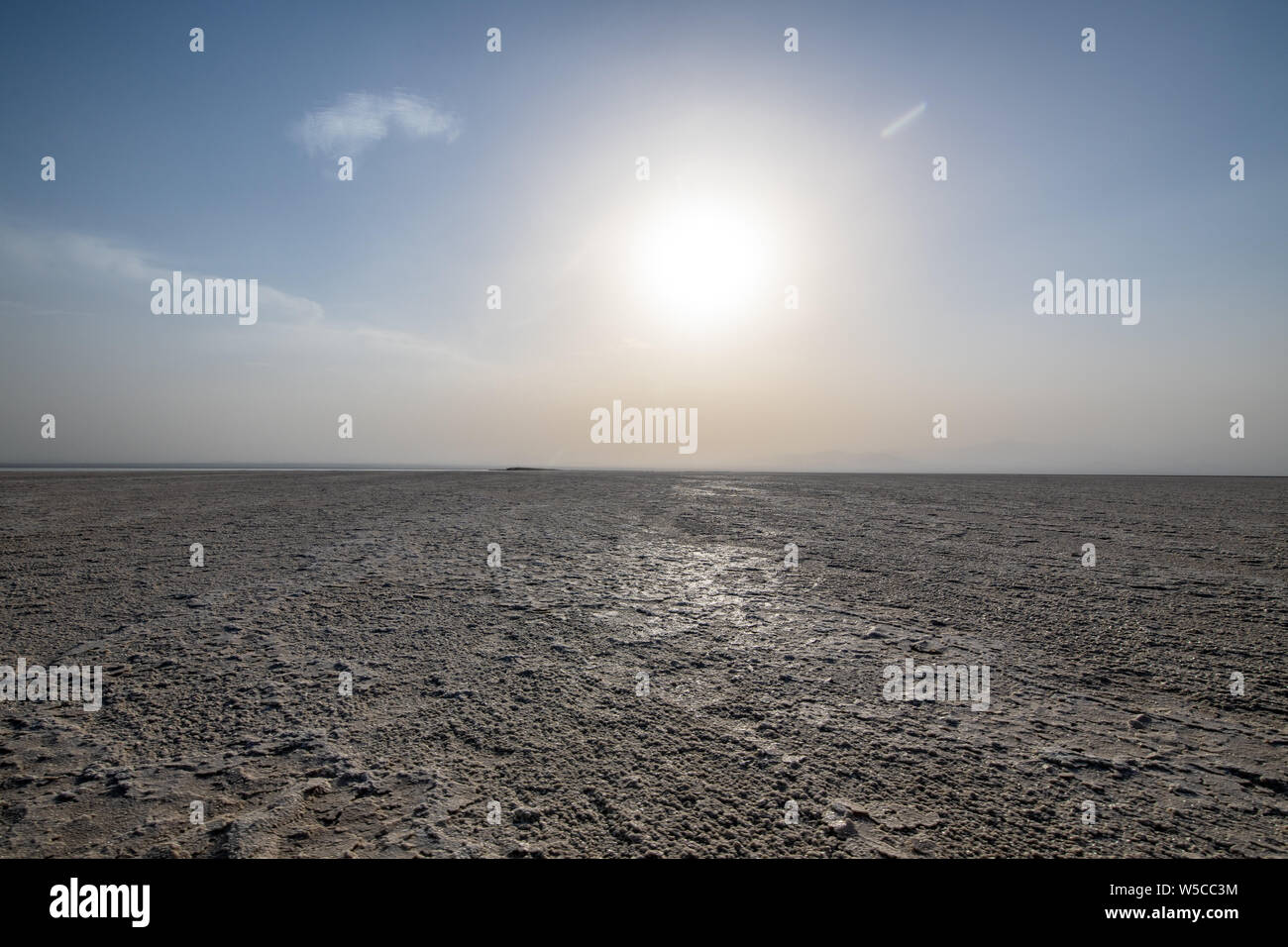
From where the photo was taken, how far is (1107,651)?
134 inches

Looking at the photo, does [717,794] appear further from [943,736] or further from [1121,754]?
Answer: [1121,754]

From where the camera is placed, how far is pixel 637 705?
2.73 metres

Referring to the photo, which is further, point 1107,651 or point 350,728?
point 1107,651

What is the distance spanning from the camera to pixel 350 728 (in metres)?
2.47

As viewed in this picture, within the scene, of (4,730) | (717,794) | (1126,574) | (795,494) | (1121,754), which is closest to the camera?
(717,794)

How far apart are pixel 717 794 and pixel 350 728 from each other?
5.14 feet

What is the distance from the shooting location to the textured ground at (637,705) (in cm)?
184

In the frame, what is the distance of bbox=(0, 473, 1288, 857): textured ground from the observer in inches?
72.4

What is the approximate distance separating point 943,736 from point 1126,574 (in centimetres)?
431
